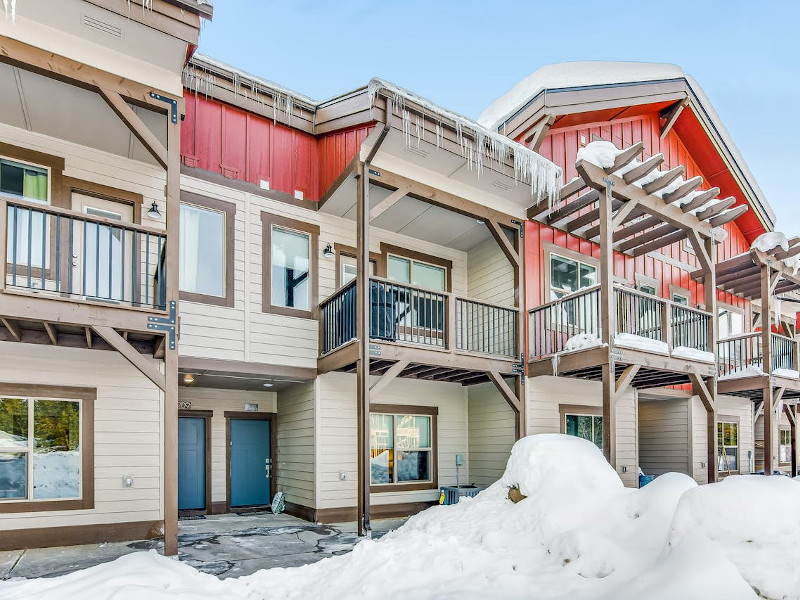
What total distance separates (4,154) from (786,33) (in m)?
93.6

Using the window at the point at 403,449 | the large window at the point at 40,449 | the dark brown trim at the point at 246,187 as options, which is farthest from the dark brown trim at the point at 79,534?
the dark brown trim at the point at 246,187

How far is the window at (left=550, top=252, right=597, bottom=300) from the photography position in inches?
443

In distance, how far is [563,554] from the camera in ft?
16.9

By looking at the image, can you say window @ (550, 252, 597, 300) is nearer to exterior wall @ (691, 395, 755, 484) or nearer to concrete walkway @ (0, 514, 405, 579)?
exterior wall @ (691, 395, 755, 484)

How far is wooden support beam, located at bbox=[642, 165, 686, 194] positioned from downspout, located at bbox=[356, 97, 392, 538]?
4355mm

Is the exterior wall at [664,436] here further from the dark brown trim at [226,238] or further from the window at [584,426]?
the dark brown trim at [226,238]

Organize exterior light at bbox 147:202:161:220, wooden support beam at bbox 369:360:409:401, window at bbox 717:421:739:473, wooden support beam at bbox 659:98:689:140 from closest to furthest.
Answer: exterior light at bbox 147:202:161:220 → wooden support beam at bbox 369:360:409:401 → wooden support beam at bbox 659:98:689:140 → window at bbox 717:421:739:473

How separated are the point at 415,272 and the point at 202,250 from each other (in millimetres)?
3935

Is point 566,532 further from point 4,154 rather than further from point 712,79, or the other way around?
point 712,79

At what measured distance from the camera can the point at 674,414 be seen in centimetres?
1346

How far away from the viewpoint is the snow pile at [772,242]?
39.8 ft

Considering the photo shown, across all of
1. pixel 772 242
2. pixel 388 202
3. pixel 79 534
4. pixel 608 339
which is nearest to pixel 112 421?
pixel 79 534

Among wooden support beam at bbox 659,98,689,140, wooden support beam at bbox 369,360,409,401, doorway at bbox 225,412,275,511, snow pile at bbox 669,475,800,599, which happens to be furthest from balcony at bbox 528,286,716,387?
doorway at bbox 225,412,275,511

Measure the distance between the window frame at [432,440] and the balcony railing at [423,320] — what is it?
4.05 feet
